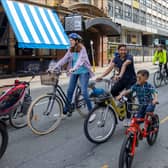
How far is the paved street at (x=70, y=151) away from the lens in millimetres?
4371

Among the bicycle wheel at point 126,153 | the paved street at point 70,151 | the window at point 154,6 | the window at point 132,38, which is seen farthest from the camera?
the window at point 154,6

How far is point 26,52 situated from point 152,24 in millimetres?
38307

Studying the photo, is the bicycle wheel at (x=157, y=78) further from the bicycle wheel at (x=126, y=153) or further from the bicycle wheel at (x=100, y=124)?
the bicycle wheel at (x=126, y=153)

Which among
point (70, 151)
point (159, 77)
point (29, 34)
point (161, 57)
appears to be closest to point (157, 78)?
point (159, 77)

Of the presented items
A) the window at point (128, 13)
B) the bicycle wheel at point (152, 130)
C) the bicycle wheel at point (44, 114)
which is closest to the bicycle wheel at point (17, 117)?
the bicycle wheel at point (44, 114)

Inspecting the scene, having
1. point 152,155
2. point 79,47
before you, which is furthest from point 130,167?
point 79,47

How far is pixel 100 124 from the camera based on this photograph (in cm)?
518

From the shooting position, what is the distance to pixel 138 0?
1918 inches

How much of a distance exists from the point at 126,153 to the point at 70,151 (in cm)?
135

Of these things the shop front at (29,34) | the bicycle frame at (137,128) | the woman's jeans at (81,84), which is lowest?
the bicycle frame at (137,128)

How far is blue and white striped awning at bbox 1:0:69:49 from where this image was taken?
1645 cm

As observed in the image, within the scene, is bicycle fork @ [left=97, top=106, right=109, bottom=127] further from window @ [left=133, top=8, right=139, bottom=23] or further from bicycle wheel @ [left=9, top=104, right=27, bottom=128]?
window @ [left=133, top=8, right=139, bottom=23]

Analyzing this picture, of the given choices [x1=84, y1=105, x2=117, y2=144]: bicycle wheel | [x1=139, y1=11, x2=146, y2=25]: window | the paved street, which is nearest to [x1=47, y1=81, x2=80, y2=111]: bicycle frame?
the paved street

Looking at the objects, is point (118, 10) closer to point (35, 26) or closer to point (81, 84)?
point (35, 26)
